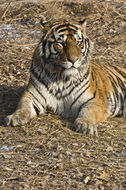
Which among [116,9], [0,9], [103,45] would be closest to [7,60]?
[103,45]

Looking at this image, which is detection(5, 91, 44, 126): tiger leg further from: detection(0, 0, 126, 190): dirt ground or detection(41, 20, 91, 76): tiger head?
detection(41, 20, 91, 76): tiger head

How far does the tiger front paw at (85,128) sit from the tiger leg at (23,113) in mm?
608

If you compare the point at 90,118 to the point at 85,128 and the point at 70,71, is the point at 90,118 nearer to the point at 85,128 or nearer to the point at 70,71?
the point at 85,128

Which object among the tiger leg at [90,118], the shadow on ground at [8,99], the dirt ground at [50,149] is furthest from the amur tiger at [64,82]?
the shadow on ground at [8,99]

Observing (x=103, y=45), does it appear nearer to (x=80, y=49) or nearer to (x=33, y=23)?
(x=33, y=23)

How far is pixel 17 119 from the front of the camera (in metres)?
4.86

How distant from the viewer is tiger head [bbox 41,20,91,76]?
4.84m

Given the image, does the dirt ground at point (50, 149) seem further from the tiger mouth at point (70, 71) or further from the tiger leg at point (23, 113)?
the tiger mouth at point (70, 71)

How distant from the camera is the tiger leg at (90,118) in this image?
4656 mm

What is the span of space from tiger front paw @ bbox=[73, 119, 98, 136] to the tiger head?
0.62 m

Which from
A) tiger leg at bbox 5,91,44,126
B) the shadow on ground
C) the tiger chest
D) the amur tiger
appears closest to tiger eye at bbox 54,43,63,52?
the amur tiger

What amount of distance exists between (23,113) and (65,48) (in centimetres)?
88

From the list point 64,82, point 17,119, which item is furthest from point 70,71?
point 17,119

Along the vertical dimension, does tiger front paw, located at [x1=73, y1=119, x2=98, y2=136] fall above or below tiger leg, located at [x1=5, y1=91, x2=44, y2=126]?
below
